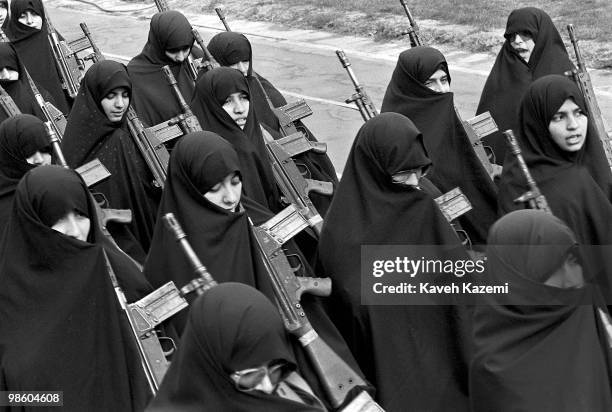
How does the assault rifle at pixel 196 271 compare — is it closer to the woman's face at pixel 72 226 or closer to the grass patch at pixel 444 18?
the woman's face at pixel 72 226

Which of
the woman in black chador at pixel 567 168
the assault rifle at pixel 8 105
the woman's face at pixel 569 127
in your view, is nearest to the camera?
the woman in black chador at pixel 567 168

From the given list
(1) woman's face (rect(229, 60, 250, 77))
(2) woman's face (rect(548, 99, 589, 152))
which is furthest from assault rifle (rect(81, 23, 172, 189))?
(2) woman's face (rect(548, 99, 589, 152))

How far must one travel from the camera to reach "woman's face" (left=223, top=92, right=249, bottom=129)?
7.38 metres

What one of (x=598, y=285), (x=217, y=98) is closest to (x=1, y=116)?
(x=217, y=98)

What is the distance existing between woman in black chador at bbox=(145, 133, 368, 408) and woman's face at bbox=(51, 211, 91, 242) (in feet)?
1.29

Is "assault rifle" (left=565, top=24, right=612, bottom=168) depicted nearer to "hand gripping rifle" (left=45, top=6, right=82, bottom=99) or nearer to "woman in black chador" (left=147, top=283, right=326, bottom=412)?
"woman in black chador" (left=147, top=283, right=326, bottom=412)

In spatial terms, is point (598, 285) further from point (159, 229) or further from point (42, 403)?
point (42, 403)

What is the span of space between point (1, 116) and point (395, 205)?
384 cm

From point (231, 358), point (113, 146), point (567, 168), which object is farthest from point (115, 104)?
point (231, 358)

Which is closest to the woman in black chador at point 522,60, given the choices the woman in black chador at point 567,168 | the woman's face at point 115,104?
the woman in black chador at point 567,168

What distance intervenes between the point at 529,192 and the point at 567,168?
1.10ft

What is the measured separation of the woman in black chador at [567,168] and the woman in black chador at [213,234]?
1158 millimetres

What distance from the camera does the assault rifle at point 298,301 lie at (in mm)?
4980

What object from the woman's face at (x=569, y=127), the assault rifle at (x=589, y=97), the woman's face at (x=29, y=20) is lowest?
the assault rifle at (x=589, y=97)
